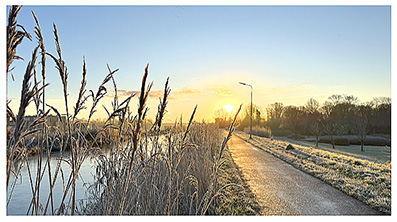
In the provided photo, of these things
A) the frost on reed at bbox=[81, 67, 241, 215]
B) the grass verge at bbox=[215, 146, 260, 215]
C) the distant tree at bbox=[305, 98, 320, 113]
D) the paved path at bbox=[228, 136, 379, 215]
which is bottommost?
the paved path at bbox=[228, 136, 379, 215]

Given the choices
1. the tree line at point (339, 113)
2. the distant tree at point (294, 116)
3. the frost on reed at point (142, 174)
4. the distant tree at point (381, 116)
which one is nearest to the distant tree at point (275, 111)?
the tree line at point (339, 113)

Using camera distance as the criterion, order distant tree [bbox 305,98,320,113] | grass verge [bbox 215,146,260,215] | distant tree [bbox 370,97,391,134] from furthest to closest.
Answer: distant tree [bbox 305,98,320,113], distant tree [bbox 370,97,391,134], grass verge [bbox 215,146,260,215]

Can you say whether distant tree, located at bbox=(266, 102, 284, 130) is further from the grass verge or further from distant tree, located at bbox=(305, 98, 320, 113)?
the grass verge

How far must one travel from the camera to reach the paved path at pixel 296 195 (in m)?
4.30

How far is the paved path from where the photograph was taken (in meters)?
4.30

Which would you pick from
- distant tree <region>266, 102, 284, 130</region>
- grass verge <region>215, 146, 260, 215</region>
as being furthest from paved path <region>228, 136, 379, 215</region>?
distant tree <region>266, 102, 284, 130</region>

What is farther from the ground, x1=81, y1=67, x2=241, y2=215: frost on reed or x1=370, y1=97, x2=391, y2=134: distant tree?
x1=370, y1=97, x2=391, y2=134: distant tree

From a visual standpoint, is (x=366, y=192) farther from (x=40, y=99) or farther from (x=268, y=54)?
(x=40, y=99)

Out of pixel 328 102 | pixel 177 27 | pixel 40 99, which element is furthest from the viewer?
pixel 328 102

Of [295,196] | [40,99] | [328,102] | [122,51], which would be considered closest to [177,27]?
[122,51]

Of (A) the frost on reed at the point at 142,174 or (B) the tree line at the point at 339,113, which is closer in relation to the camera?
(A) the frost on reed at the point at 142,174

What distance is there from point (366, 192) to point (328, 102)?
31.7 meters

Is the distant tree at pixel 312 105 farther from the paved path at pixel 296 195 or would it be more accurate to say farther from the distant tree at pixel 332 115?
the paved path at pixel 296 195

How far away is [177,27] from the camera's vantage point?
13.9 ft
